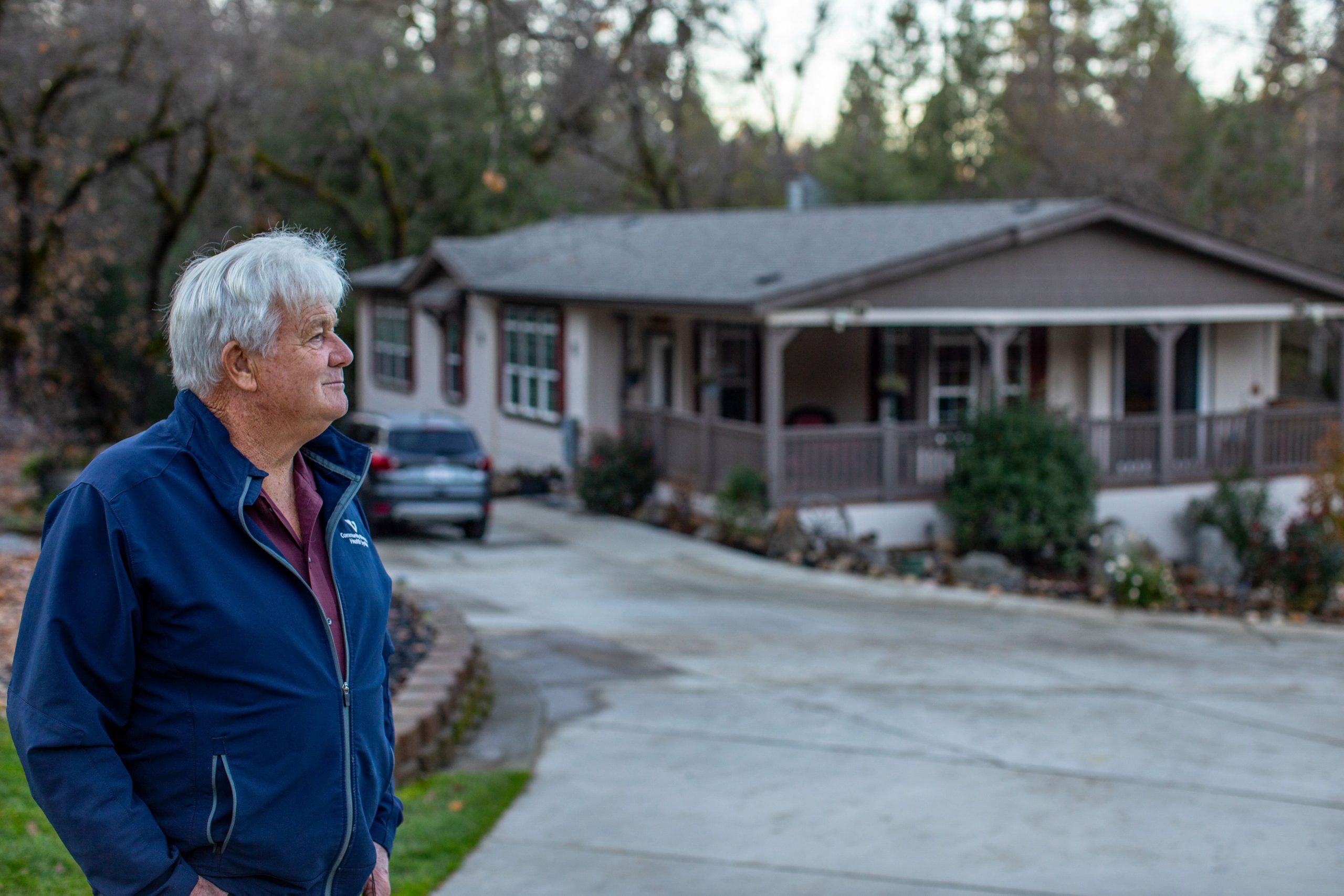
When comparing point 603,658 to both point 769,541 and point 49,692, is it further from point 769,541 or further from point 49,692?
point 49,692

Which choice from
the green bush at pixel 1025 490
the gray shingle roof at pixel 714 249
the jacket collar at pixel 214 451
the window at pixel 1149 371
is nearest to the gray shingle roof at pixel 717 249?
the gray shingle roof at pixel 714 249

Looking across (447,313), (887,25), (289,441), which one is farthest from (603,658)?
(447,313)

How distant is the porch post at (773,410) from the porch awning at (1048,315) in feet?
0.44

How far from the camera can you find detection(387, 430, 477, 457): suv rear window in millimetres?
15852

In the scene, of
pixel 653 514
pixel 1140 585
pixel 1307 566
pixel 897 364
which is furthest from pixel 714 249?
pixel 1307 566

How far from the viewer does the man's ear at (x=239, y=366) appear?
2.52 meters

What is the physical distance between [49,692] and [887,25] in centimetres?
1019

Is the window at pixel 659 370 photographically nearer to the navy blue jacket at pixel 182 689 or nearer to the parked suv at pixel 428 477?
the parked suv at pixel 428 477

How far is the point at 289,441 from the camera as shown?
8.63 ft

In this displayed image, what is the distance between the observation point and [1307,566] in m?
14.8

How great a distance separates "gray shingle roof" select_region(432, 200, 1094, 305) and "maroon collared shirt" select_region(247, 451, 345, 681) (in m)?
11.6

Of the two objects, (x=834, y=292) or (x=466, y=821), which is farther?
(x=834, y=292)

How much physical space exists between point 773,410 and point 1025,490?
2.86m

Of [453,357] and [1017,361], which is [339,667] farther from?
[453,357]
